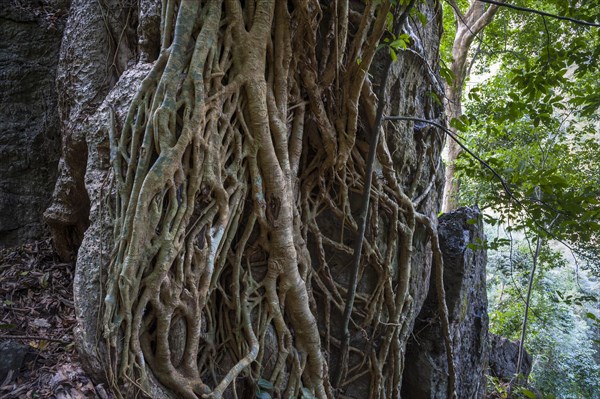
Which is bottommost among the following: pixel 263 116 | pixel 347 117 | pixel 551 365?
pixel 551 365

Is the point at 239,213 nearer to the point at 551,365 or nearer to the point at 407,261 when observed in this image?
the point at 407,261

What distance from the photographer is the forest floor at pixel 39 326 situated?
1.80 metres

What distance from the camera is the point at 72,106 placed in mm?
2674

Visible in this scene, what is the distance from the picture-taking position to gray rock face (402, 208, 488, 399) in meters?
2.98

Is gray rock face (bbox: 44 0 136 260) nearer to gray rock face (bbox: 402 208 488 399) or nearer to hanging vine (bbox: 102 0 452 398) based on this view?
hanging vine (bbox: 102 0 452 398)

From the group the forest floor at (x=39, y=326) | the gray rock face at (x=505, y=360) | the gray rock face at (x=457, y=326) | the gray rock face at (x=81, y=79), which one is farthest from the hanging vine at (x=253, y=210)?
the gray rock face at (x=505, y=360)

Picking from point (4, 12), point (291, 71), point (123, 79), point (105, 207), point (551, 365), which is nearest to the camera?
point (105, 207)

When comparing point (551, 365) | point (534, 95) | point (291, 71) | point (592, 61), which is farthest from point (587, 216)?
point (551, 365)

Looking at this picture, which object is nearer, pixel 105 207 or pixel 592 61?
pixel 105 207

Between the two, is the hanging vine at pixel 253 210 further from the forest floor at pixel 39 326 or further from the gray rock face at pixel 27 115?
the gray rock face at pixel 27 115

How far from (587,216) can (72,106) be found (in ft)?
10.6

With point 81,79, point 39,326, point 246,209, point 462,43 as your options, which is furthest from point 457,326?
point 462,43

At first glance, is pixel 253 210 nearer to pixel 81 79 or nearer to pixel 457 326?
pixel 81 79

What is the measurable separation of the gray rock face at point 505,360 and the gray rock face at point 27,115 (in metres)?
5.21
